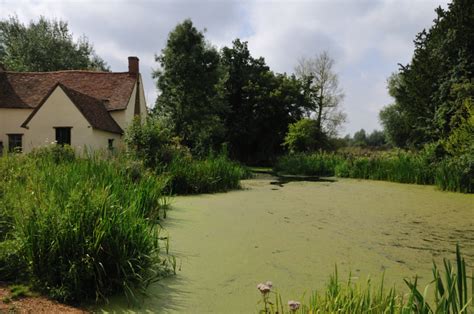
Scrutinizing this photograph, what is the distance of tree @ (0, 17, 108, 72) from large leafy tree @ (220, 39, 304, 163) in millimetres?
12566

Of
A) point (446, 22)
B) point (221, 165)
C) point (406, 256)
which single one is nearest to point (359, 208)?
point (406, 256)

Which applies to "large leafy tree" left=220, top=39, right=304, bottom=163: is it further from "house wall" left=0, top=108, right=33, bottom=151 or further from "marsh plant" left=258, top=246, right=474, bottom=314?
"marsh plant" left=258, top=246, right=474, bottom=314

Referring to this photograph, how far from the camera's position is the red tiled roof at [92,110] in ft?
53.4

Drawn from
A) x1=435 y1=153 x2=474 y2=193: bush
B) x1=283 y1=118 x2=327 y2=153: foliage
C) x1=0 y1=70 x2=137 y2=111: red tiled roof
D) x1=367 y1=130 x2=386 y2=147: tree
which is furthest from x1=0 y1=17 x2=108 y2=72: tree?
x1=367 y1=130 x2=386 y2=147: tree

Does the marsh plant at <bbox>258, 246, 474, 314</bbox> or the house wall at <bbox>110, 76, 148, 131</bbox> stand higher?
the house wall at <bbox>110, 76, 148, 131</bbox>

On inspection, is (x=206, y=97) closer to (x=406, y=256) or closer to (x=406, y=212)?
(x=406, y=212)

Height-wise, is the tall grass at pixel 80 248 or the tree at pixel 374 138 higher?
the tree at pixel 374 138

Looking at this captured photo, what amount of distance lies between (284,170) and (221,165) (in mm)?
9685

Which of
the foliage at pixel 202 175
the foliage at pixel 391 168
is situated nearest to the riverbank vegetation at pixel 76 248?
the foliage at pixel 202 175

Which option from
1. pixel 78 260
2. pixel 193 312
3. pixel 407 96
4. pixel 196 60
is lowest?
pixel 193 312

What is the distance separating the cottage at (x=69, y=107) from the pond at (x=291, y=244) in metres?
9.42

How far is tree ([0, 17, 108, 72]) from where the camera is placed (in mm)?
27656

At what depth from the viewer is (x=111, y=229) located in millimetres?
3227

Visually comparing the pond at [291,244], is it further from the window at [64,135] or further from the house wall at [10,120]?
the house wall at [10,120]
